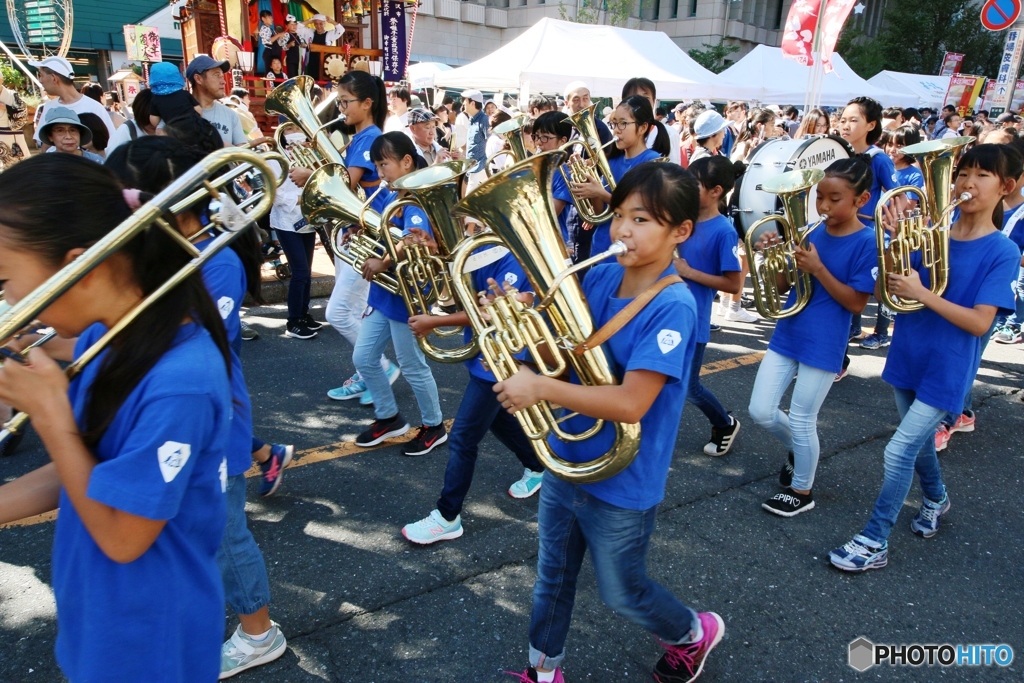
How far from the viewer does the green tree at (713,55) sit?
37.9 m

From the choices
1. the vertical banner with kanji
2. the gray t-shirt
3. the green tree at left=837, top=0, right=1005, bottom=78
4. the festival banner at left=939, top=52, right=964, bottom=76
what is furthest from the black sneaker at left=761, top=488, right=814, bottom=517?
the green tree at left=837, top=0, right=1005, bottom=78

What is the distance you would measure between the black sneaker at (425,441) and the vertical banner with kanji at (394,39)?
8.48 metres

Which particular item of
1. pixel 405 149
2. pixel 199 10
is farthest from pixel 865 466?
pixel 199 10

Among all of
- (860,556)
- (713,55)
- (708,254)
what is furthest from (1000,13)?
(713,55)

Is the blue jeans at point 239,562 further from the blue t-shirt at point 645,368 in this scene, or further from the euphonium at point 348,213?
the euphonium at point 348,213

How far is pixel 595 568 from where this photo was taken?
2057 millimetres

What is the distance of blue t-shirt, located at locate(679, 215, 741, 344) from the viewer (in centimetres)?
346

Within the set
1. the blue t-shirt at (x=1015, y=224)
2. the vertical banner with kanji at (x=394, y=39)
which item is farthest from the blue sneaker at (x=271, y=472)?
the vertical banner with kanji at (x=394, y=39)

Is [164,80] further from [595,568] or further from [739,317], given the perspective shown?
[739,317]

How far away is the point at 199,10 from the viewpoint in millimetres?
9492

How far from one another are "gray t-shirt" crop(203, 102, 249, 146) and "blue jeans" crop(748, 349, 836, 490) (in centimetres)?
440

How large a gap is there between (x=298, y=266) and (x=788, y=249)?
12.8 feet

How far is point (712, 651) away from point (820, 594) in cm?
64

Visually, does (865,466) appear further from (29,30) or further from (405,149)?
(29,30)
